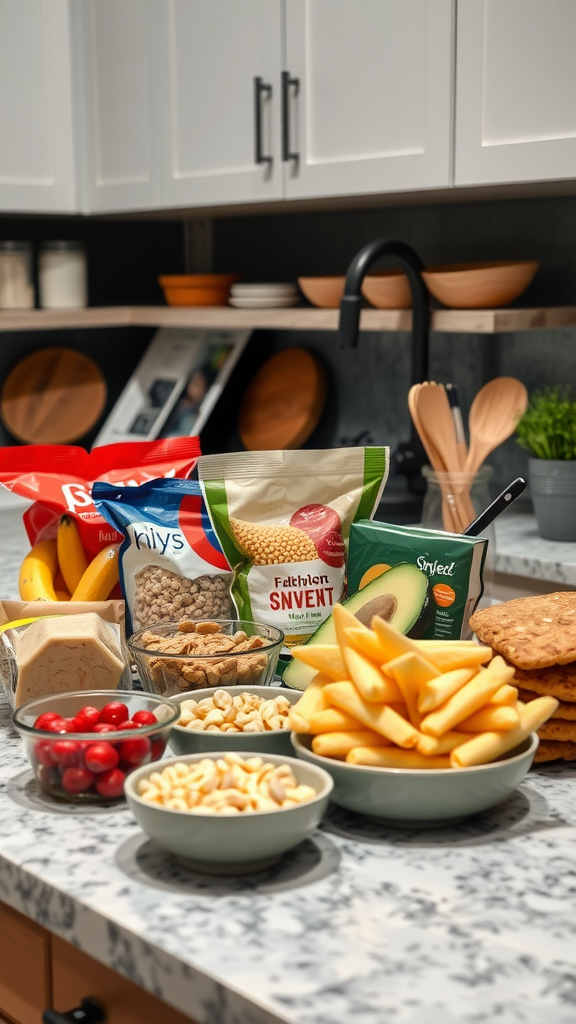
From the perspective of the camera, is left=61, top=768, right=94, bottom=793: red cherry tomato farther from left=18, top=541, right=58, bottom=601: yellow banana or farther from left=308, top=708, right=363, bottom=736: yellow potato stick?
left=18, top=541, right=58, bottom=601: yellow banana

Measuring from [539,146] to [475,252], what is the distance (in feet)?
2.26

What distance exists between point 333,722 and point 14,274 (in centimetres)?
221

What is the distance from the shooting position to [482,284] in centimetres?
226

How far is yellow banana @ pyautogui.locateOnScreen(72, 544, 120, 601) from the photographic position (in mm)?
1332

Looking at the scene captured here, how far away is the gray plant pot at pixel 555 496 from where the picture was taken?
2152mm

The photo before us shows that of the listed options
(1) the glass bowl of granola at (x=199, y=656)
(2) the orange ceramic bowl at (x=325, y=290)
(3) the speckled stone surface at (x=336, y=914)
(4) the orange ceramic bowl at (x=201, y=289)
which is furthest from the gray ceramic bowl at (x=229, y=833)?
(4) the orange ceramic bowl at (x=201, y=289)

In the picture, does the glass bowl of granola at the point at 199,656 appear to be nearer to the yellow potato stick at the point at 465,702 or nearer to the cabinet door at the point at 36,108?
the yellow potato stick at the point at 465,702

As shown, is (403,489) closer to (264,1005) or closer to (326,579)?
(326,579)

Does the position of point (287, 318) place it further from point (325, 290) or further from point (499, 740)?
point (499, 740)

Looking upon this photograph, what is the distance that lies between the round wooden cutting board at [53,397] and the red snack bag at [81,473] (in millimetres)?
1713

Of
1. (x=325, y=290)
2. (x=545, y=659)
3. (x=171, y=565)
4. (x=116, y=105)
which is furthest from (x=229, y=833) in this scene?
(x=116, y=105)

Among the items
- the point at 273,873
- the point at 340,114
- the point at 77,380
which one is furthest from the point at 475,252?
the point at 273,873

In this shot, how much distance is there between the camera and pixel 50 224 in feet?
10.6

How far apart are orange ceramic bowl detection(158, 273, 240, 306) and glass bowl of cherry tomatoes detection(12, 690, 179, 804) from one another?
6.93ft
